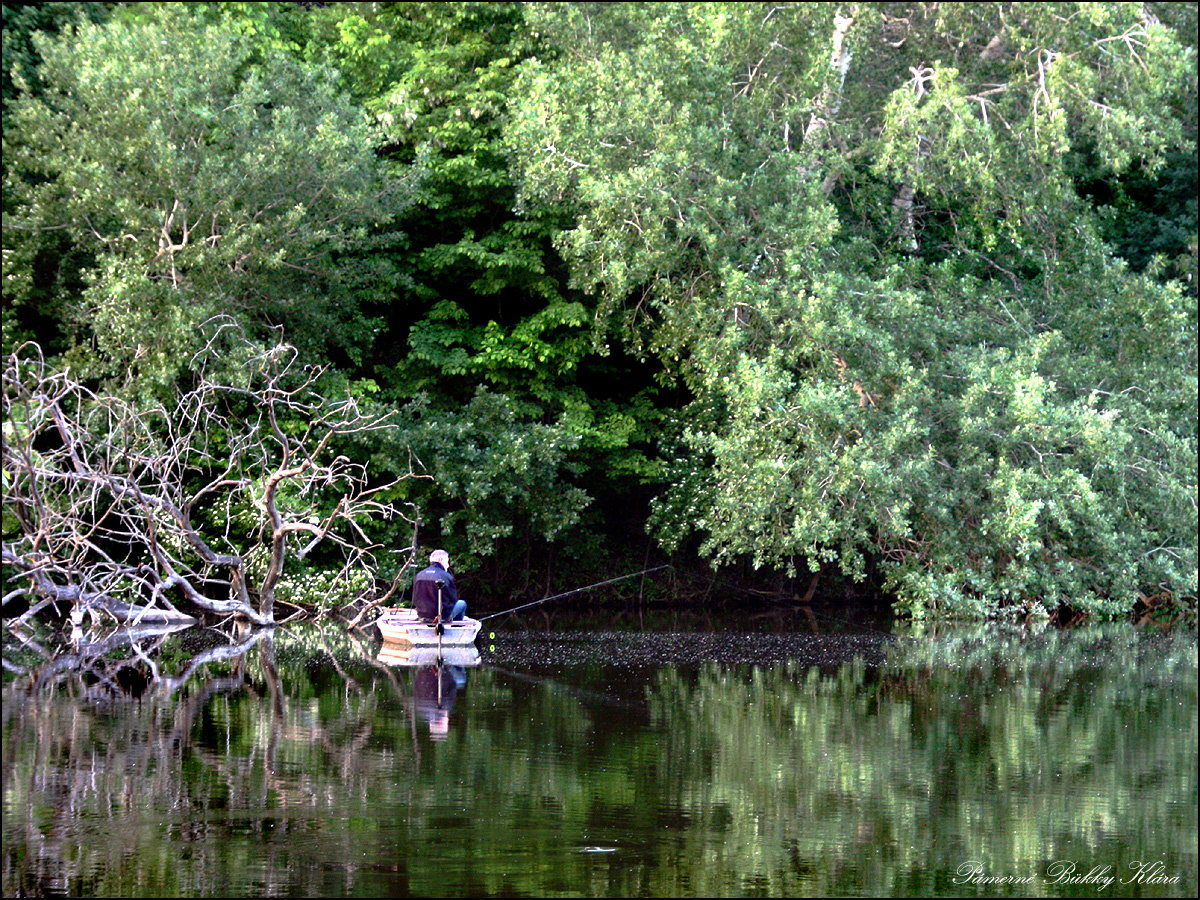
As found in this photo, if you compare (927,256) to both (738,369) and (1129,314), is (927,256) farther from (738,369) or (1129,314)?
(738,369)

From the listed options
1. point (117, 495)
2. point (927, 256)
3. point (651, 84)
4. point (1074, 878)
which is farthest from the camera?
point (927, 256)

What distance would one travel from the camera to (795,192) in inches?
835

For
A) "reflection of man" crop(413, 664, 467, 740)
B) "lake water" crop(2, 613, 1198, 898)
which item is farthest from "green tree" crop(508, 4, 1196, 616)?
"reflection of man" crop(413, 664, 467, 740)

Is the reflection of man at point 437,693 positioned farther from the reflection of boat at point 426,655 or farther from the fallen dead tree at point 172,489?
the fallen dead tree at point 172,489

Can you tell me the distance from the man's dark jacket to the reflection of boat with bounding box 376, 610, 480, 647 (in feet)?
0.59

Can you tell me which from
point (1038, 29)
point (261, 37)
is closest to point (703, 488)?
point (1038, 29)

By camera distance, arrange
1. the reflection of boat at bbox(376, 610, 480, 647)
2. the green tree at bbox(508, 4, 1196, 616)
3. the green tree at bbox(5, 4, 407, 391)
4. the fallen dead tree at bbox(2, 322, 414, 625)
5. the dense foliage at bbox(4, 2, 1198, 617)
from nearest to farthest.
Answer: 1. the fallen dead tree at bbox(2, 322, 414, 625)
2. the reflection of boat at bbox(376, 610, 480, 647)
3. the green tree at bbox(508, 4, 1196, 616)
4. the dense foliage at bbox(4, 2, 1198, 617)
5. the green tree at bbox(5, 4, 407, 391)

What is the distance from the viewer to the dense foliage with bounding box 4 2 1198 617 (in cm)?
2008

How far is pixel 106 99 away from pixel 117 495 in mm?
6459

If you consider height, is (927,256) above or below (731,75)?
below

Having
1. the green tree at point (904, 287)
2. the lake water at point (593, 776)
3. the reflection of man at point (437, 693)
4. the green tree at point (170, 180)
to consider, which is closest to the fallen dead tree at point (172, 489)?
the green tree at point (170, 180)

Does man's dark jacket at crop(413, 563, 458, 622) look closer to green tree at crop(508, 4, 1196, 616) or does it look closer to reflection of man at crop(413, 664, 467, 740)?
reflection of man at crop(413, 664, 467, 740)

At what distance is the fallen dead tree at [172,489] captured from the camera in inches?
666

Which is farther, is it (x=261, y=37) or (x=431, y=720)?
(x=261, y=37)
